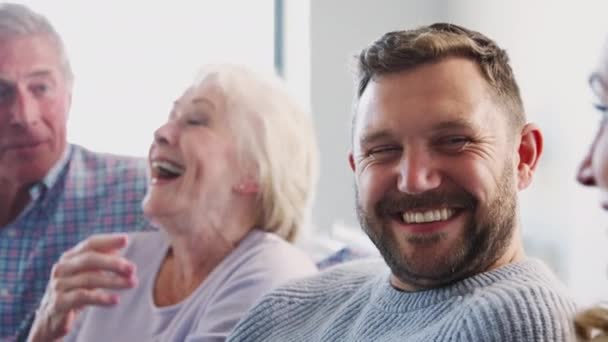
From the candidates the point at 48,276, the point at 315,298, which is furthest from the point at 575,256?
the point at 48,276

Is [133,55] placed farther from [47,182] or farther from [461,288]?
[461,288]

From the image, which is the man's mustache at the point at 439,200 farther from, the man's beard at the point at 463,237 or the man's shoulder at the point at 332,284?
the man's shoulder at the point at 332,284

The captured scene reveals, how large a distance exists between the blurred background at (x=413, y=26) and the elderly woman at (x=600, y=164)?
0.71 meters

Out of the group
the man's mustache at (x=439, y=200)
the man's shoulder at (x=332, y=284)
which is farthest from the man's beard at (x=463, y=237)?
the man's shoulder at (x=332, y=284)

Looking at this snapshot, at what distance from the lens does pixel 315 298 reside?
1.08m

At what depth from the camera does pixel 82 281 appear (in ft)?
4.34

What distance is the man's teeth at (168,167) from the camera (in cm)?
138

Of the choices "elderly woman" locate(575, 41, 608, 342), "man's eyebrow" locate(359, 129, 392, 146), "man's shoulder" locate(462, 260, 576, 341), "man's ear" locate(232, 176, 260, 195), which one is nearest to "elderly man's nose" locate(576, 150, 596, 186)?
"elderly woman" locate(575, 41, 608, 342)

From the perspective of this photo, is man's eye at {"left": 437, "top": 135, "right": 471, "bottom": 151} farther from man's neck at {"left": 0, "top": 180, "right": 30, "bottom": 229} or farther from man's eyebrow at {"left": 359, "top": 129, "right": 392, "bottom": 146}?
man's neck at {"left": 0, "top": 180, "right": 30, "bottom": 229}

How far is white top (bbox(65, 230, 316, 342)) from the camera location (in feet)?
4.02

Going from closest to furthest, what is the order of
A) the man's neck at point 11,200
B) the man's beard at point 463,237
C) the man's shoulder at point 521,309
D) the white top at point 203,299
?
the man's shoulder at point 521,309 → the man's beard at point 463,237 → the white top at point 203,299 → the man's neck at point 11,200

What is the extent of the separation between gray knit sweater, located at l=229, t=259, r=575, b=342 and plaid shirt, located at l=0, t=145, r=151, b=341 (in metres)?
0.46

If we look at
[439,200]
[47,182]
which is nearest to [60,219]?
[47,182]

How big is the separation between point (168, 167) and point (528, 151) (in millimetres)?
677
